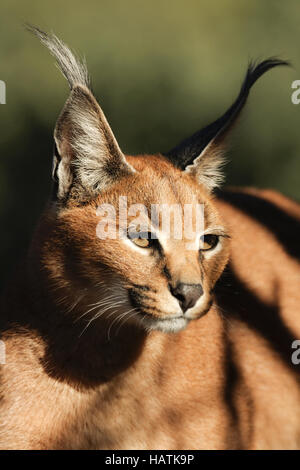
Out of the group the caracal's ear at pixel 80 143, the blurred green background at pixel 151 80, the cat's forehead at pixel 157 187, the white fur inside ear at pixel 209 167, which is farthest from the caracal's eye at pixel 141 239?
the blurred green background at pixel 151 80

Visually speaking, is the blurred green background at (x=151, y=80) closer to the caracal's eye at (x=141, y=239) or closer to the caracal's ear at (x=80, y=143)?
the caracal's ear at (x=80, y=143)

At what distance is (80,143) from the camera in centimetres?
267

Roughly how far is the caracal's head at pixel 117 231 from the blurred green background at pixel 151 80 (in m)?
Answer: 2.65

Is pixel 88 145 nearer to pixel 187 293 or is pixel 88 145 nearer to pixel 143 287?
pixel 143 287

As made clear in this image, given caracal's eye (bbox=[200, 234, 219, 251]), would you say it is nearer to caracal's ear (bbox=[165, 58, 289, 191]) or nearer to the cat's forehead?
the cat's forehead

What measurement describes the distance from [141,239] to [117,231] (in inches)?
3.9

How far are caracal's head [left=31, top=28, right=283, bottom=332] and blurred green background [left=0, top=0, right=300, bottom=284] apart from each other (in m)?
2.65

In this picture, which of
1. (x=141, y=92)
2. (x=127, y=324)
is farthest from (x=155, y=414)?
(x=141, y=92)

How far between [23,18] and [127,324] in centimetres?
391

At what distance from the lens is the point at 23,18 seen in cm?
584

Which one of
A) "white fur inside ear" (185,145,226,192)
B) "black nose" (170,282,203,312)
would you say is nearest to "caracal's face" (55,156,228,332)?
"black nose" (170,282,203,312)

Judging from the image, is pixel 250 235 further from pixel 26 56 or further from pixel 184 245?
pixel 26 56

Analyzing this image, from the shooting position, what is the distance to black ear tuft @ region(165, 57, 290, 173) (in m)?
2.91

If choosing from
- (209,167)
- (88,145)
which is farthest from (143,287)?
(209,167)
